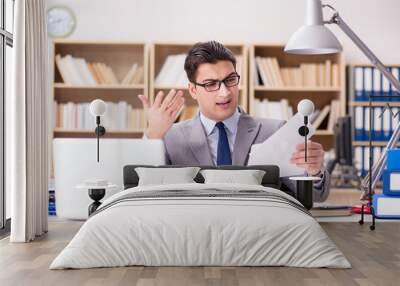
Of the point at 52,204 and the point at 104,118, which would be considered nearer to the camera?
the point at 52,204

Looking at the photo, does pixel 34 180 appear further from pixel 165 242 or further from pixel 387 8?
pixel 387 8

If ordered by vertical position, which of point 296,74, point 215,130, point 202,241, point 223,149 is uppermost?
point 296,74

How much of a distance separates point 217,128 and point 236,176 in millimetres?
773

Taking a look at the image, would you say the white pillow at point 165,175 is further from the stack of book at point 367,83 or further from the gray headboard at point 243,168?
the stack of book at point 367,83

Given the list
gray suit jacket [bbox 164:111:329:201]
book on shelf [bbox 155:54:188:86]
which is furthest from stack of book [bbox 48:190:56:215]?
book on shelf [bbox 155:54:188:86]

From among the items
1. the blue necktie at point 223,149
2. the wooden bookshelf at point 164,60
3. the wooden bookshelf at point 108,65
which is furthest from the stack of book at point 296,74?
the blue necktie at point 223,149

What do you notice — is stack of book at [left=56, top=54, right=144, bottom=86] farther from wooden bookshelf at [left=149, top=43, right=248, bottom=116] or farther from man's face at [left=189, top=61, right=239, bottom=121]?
man's face at [left=189, top=61, right=239, bottom=121]

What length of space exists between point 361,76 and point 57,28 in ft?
10.6

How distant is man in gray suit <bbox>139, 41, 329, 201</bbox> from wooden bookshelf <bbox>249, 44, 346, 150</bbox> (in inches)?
59.1

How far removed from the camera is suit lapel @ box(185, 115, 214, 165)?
5.61 m

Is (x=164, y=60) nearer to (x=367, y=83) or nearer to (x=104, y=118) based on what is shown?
(x=104, y=118)

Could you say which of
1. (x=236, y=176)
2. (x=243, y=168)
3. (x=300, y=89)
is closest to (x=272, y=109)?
(x=300, y=89)

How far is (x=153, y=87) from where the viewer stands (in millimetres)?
7324

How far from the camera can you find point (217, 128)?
5.75 metres
